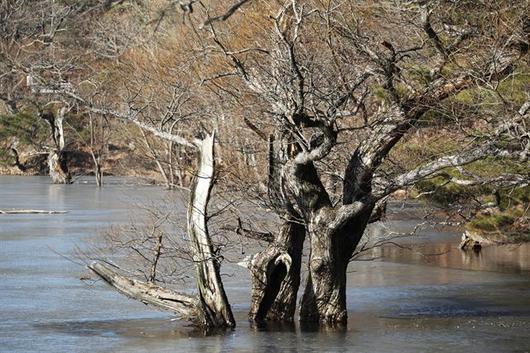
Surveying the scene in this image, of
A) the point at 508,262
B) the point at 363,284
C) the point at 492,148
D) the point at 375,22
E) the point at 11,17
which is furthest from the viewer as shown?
the point at 11,17

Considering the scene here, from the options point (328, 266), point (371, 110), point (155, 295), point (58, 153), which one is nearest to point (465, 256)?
point (371, 110)

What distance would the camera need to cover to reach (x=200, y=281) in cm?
1329

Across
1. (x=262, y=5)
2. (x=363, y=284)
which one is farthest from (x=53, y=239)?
(x=363, y=284)

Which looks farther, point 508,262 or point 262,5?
point 262,5

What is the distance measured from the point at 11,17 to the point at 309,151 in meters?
47.8

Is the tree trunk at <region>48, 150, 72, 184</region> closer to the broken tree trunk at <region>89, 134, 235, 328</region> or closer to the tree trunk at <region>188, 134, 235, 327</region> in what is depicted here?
the broken tree trunk at <region>89, 134, 235, 328</region>

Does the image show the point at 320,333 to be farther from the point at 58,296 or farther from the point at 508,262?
the point at 508,262

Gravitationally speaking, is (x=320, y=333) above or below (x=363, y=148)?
below

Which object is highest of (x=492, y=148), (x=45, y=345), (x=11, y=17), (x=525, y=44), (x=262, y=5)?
(x=11, y=17)

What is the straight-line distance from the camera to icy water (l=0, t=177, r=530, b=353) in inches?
497

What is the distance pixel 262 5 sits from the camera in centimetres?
2372

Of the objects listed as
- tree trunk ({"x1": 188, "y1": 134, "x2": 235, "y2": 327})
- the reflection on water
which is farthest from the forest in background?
the reflection on water

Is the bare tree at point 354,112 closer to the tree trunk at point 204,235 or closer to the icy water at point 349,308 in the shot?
the tree trunk at point 204,235

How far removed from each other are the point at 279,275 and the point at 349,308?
76.2 inches
